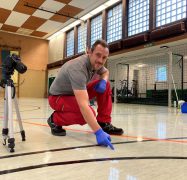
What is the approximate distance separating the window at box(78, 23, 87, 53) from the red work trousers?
8.06 meters

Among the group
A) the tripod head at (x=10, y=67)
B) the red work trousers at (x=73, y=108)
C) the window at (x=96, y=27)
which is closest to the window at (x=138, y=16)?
the window at (x=96, y=27)

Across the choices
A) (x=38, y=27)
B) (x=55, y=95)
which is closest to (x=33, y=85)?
(x=38, y=27)

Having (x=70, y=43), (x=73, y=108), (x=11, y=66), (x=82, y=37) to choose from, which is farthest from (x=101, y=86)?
(x=70, y=43)

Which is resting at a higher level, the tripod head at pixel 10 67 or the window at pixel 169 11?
the window at pixel 169 11

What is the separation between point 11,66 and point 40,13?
7259 millimetres

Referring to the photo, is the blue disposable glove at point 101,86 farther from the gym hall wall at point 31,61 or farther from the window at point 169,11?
the gym hall wall at point 31,61

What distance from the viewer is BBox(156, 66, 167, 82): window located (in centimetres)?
691

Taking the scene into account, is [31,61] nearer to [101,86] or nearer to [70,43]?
[70,43]

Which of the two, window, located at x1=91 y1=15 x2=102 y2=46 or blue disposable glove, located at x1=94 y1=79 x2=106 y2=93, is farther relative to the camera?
window, located at x1=91 y1=15 x2=102 y2=46

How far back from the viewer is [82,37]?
972 cm

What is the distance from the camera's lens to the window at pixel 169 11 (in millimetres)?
5855

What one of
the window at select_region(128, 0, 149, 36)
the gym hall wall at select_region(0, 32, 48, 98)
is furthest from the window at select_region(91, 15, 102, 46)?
the gym hall wall at select_region(0, 32, 48, 98)

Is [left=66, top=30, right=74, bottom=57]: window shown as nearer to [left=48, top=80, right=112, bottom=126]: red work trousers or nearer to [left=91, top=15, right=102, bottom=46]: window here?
[left=91, top=15, right=102, bottom=46]: window

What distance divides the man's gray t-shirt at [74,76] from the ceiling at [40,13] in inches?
236
